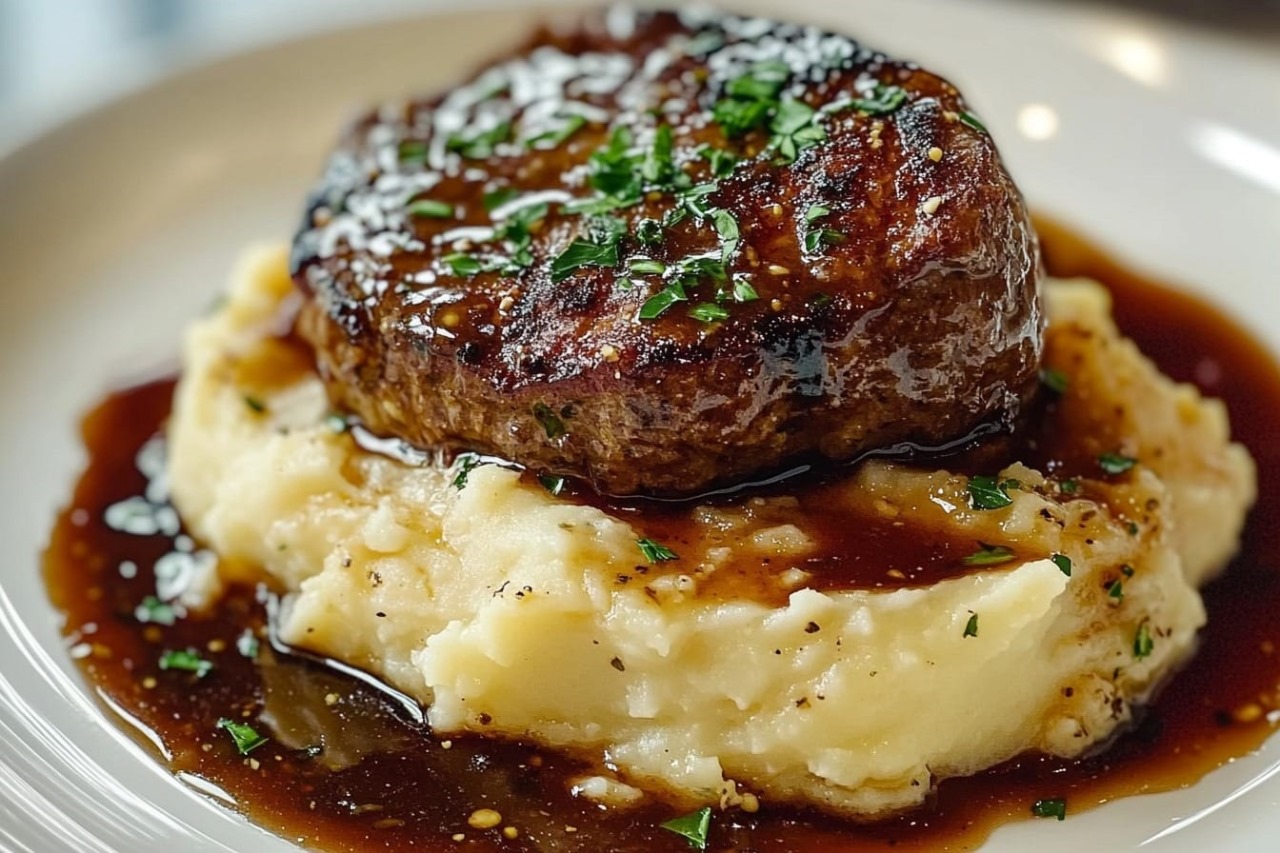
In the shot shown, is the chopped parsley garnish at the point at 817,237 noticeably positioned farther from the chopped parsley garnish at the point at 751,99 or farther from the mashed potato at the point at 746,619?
the mashed potato at the point at 746,619

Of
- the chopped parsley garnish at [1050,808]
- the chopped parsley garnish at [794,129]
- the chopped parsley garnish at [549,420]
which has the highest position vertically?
the chopped parsley garnish at [794,129]

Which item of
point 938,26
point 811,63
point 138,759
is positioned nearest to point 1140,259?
point 938,26

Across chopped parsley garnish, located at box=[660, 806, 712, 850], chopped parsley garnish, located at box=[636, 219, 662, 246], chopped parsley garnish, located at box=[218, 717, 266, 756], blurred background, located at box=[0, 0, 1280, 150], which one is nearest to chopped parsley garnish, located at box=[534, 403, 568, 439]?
chopped parsley garnish, located at box=[636, 219, 662, 246]

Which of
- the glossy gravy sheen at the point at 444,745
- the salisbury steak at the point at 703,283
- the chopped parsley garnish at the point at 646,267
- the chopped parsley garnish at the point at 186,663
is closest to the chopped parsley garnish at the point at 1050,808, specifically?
the glossy gravy sheen at the point at 444,745

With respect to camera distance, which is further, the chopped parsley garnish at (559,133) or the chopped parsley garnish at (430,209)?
the chopped parsley garnish at (559,133)

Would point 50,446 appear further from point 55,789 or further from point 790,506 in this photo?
point 790,506

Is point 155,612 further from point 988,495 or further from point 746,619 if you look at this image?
point 988,495
